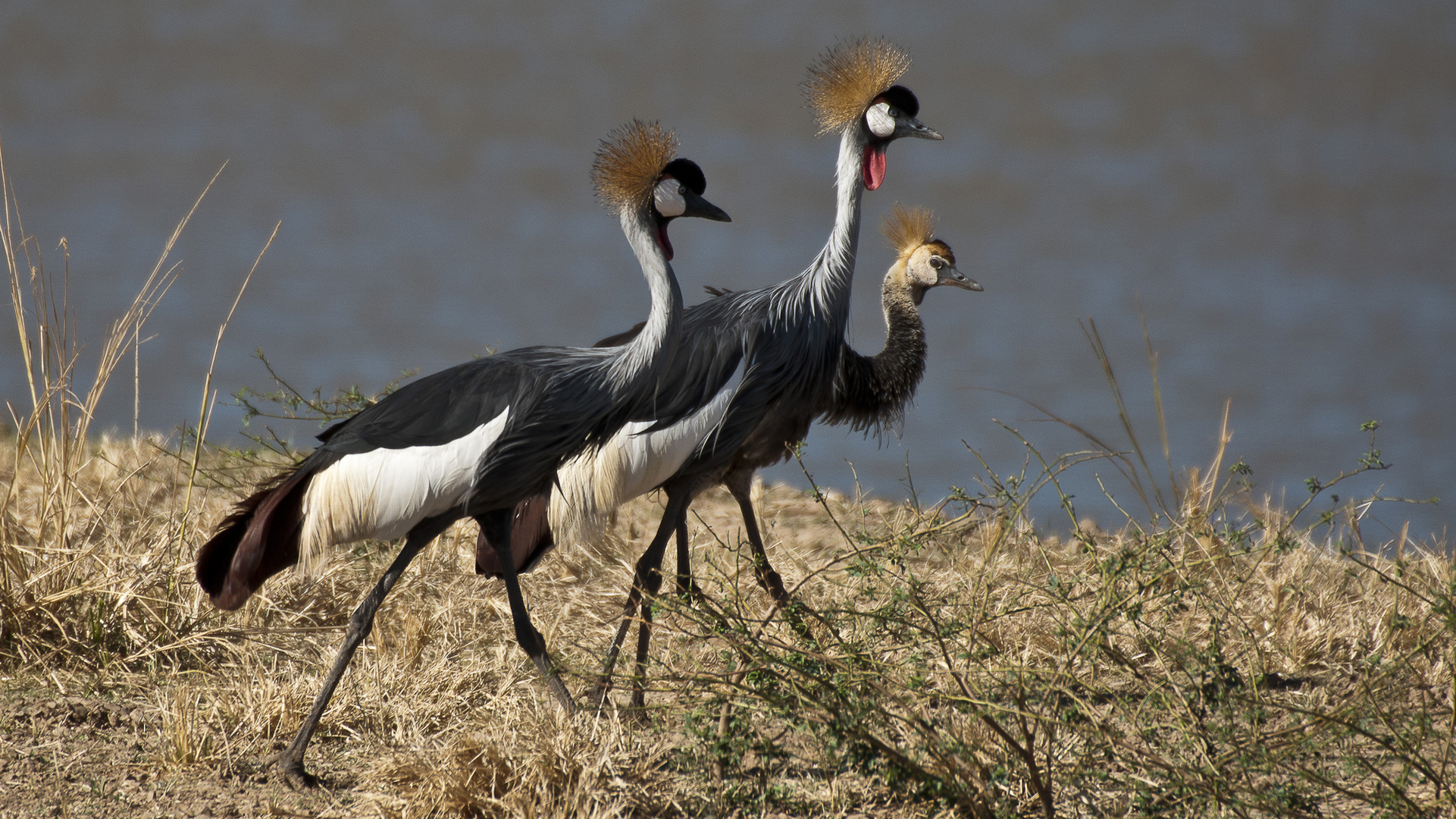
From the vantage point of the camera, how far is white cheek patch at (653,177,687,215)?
3.45 m

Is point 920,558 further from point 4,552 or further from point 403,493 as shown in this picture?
point 4,552

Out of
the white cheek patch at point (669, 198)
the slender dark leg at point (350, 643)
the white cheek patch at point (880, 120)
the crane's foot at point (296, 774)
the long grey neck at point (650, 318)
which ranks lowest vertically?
the crane's foot at point (296, 774)

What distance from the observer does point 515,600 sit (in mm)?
3322

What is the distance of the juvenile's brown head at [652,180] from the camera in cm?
344

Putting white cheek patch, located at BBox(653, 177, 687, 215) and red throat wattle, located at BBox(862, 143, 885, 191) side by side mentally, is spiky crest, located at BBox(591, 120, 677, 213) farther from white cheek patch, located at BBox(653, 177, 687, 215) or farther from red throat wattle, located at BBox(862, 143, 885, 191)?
red throat wattle, located at BBox(862, 143, 885, 191)

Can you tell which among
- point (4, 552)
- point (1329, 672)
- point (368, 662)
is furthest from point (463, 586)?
point (1329, 672)

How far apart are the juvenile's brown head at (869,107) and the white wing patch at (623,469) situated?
1.18 metres

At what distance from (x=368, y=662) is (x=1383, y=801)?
2601mm

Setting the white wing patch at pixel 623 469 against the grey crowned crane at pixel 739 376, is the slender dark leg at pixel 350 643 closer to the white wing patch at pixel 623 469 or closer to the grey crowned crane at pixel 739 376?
the grey crowned crane at pixel 739 376

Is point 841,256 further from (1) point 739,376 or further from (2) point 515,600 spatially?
(2) point 515,600

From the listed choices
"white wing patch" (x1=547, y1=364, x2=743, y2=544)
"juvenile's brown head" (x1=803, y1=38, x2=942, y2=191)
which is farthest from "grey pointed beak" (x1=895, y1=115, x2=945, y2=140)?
"white wing patch" (x1=547, y1=364, x2=743, y2=544)

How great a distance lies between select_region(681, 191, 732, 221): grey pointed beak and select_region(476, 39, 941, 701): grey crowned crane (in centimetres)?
60

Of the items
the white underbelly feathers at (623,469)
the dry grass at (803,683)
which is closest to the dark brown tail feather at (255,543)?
the dry grass at (803,683)

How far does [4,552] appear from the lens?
143 inches
